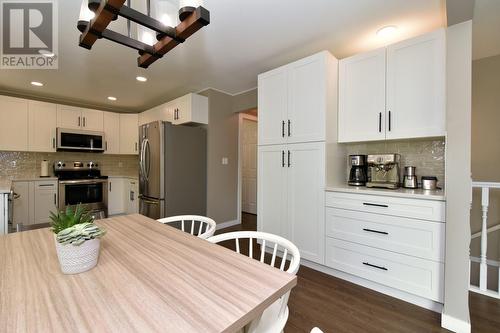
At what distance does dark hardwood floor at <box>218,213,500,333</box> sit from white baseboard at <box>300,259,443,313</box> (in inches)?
1.5

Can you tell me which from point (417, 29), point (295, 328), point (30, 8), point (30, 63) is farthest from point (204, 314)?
point (30, 63)

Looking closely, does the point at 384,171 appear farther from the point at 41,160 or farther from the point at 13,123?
the point at 41,160

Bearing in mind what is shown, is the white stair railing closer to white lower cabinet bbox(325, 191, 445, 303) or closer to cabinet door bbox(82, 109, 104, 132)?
white lower cabinet bbox(325, 191, 445, 303)

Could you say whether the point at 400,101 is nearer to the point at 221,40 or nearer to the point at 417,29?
the point at 417,29

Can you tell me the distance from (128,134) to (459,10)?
5.02 m

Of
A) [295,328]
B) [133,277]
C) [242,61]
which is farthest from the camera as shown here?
[242,61]

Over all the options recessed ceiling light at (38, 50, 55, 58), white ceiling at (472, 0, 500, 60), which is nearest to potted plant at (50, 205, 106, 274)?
recessed ceiling light at (38, 50, 55, 58)

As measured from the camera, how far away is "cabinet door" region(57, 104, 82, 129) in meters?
3.86

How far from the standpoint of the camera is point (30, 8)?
1787mm

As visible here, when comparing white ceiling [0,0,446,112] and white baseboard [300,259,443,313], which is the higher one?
white ceiling [0,0,446,112]

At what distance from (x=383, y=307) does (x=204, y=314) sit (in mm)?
1752

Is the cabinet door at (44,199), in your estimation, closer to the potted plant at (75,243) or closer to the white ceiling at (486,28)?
the potted plant at (75,243)

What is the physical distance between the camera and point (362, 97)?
90.0 inches

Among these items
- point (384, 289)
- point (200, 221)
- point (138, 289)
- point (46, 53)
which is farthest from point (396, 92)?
point (46, 53)
